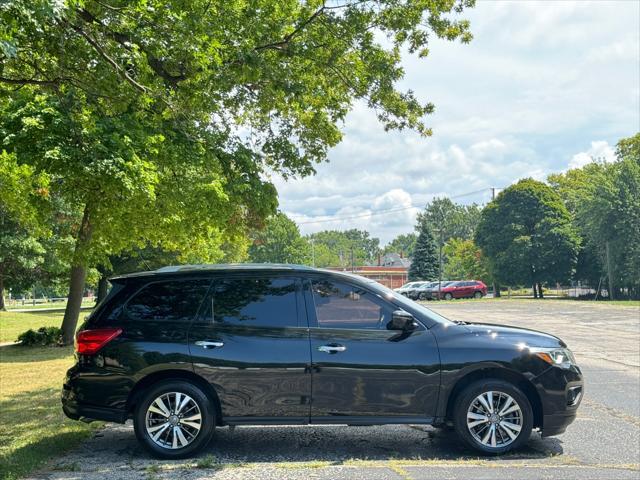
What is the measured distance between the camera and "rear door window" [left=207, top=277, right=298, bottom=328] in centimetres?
563

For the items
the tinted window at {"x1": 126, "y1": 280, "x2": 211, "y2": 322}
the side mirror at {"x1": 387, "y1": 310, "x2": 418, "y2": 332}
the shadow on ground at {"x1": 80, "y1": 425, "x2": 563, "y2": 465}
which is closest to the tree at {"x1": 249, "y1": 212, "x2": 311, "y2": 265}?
the shadow on ground at {"x1": 80, "y1": 425, "x2": 563, "y2": 465}

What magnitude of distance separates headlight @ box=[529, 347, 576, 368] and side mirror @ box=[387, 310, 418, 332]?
116 cm

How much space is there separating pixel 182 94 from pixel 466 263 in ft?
233

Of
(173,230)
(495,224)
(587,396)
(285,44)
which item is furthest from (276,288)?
(495,224)

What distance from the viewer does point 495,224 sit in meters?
60.5

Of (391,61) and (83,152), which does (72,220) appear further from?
(83,152)

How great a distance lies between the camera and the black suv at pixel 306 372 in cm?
541

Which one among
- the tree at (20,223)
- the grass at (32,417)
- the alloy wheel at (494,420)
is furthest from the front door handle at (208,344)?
the tree at (20,223)

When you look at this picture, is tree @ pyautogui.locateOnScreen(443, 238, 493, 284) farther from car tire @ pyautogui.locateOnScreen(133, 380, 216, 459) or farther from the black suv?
car tire @ pyautogui.locateOnScreen(133, 380, 216, 459)

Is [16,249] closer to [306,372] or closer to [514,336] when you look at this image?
[306,372]

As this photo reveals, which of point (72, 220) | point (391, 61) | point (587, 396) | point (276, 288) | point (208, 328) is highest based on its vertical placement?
point (391, 61)

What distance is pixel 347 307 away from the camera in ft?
18.7

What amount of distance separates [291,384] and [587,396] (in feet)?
17.4

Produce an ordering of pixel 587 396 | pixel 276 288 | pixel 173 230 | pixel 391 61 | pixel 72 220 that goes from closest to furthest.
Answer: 1. pixel 276 288
2. pixel 587 396
3. pixel 391 61
4. pixel 173 230
5. pixel 72 220
